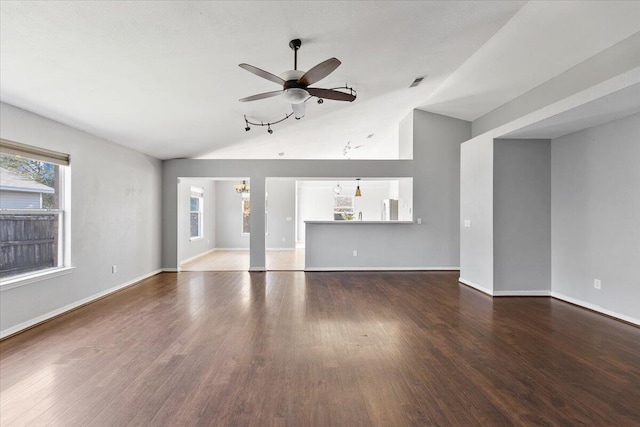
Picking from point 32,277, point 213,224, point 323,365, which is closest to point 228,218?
point 213,224

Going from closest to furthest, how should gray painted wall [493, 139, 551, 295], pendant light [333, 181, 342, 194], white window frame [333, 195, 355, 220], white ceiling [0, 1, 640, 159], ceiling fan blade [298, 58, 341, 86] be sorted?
white ceiling [0, 1, 640, 159]
ceiling fan blade [298, 58, 341, 86]
gray painted wall [493, 139, 551, 295]
pendant light [333, 181, 342, 194]
white window frame [333, 195, 355, 220]

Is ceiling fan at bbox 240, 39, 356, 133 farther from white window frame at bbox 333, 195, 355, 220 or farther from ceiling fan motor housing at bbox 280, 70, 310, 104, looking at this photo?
white window frame at bbox 333, 195, 355, 220

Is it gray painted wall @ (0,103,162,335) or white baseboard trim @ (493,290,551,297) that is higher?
gray painted wall @ (0,103,162,335)

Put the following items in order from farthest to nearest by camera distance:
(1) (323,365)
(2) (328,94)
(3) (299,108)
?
(3) (299,108) → (2) (328,94) → (1) (323,365)

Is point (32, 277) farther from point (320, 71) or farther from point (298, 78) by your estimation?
point (320, 71)

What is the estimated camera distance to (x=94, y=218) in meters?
4.21

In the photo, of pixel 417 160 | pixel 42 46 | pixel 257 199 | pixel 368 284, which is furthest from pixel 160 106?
pixel 417 160

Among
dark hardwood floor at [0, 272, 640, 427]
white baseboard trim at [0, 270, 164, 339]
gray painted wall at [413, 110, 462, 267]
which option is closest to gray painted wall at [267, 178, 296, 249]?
gray painted wall at [413, 110, 462, 267]

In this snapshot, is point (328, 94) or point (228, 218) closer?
point (328, 94)

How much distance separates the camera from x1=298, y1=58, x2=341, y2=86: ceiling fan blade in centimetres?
233

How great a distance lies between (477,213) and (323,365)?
147 inches

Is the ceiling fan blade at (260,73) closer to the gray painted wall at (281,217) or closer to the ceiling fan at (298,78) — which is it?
the ceiling fan at (298,78)

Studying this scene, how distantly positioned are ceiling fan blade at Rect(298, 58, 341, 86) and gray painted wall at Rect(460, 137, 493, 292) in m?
3.21

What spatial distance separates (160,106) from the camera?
358cm
